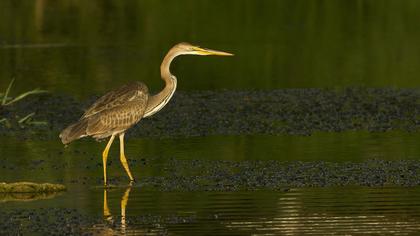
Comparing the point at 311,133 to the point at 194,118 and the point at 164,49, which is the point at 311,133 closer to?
the point at 194,118

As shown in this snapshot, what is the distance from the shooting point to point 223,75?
26.4 meters

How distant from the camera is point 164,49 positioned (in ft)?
96.9

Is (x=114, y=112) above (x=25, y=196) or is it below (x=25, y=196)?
above

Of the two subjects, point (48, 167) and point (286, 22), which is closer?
point (48, 167)

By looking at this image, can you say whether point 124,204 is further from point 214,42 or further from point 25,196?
point 214,42

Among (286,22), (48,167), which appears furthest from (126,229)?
(286,22)

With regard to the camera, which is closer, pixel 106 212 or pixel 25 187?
pixel 106 212

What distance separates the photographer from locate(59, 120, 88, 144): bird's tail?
1602 cm

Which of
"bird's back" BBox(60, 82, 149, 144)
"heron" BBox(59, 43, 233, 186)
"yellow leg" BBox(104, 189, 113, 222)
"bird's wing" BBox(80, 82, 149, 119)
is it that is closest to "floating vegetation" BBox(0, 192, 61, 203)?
"yellow leg" BBox(104, 189, 113, 222)

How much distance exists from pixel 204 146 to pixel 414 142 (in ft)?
8.86

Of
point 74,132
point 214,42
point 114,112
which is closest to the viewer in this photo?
point 74,132

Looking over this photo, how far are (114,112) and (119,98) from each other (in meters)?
0.18

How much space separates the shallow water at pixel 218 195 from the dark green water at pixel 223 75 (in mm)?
20

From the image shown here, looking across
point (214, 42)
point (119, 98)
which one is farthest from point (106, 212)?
point (214, 42)
